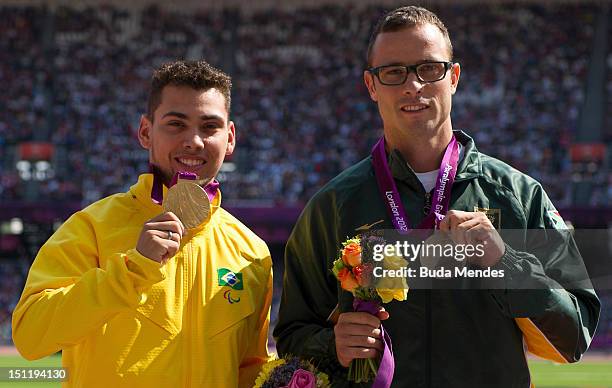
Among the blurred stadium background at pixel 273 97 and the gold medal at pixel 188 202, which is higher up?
the gold medal at pixel 188 202

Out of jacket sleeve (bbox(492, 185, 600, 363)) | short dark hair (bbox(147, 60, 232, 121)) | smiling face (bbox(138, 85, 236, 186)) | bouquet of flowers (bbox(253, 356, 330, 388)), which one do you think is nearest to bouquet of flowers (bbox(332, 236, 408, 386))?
bouquet of flowers (bbox(253, 356, 330, 388))

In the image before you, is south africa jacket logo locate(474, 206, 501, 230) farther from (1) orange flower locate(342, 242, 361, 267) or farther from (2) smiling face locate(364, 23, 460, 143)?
(1) orange flower locate(342, 242, 361, 267)

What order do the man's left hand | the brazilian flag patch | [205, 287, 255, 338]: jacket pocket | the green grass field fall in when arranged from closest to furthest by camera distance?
the man's left hand < [205, 287, 255, 338]: jacket pocket < the brazilian flag patch < the green grass field

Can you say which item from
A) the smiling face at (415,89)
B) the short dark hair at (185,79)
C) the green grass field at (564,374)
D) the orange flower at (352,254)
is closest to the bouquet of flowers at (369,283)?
the orange flower at (352,254)

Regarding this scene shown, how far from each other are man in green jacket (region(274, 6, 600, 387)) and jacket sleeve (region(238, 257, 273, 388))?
0.31 metres

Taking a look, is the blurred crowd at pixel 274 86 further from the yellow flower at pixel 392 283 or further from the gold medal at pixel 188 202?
the yellow flower at pixel 392 283

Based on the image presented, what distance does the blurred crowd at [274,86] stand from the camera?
26312 mm

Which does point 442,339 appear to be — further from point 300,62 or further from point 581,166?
point 300,62

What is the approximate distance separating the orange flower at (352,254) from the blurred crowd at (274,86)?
21.6 metres

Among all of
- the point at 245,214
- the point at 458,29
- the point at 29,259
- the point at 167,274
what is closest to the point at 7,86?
the point at 29,259

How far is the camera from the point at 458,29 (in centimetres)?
3139

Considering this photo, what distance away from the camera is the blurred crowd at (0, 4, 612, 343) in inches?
1036

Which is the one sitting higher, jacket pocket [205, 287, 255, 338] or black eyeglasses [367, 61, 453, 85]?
black eyeglasses [367, 61, 453, 85]

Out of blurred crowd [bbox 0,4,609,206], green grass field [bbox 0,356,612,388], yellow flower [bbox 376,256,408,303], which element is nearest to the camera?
yellow flower [bbox 376,256,408,303]
